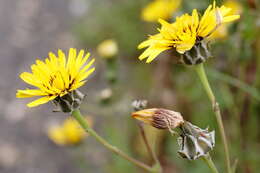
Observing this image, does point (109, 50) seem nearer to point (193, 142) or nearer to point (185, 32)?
point (185, 32)

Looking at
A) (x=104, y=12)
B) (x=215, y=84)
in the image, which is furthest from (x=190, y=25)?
(x=104, y=12)

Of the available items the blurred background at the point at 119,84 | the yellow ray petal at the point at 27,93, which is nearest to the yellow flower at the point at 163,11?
the blurred background at the point at 119,84

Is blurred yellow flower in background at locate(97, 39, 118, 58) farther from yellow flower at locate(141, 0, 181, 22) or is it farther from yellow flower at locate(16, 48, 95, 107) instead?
yellow flower at locate(16, 48, 95, 107)

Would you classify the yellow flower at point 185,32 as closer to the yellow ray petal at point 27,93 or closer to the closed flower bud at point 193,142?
the closed flower bud at point 193,142

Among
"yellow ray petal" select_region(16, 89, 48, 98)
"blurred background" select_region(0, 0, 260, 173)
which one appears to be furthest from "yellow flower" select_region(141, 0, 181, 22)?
"yellow ray petal" select_region(16, 89, 48, 98)

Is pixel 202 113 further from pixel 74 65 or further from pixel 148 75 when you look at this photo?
pixel 74 65

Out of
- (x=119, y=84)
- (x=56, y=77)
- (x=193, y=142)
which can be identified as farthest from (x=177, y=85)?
(x=193, y=142)

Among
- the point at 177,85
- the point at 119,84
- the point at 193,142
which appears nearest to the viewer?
the point at 193,142
